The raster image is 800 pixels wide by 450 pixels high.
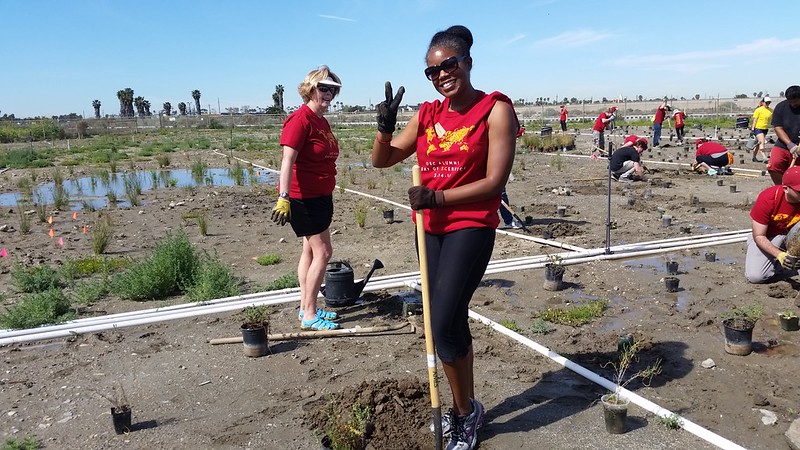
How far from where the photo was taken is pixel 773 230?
607 cm

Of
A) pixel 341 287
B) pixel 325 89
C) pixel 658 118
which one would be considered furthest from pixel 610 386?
pixel 658 118

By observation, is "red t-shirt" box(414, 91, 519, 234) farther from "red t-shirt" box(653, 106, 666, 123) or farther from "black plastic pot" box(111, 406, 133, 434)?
"red t-shirt" box(653, 106, 666, 123)

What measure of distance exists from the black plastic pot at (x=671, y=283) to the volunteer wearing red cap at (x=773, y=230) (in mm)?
795

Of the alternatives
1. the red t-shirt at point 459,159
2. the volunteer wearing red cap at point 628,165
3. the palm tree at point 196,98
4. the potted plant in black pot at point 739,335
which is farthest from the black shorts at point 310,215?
the palm tree at point 196,98

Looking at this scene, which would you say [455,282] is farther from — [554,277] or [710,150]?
[710,150]

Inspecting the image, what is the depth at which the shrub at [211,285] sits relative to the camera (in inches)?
249

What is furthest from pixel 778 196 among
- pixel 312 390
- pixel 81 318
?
pixel 81 318

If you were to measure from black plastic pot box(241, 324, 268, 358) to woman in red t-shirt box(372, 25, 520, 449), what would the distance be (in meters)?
2.01

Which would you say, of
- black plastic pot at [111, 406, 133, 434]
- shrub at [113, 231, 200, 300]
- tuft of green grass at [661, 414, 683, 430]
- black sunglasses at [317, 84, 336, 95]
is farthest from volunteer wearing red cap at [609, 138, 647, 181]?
black plastic pot at [111, 406, 133, 434]

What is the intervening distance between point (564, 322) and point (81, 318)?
4.56 metres

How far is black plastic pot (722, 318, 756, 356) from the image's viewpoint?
14.9 ft

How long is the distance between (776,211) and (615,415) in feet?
12.1

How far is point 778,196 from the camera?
5.88 metres

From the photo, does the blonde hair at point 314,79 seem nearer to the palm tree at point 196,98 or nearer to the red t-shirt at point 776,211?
the red t-shirt at point 776,211
